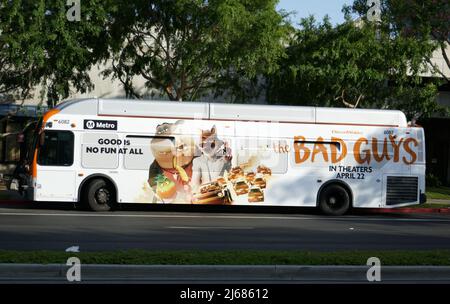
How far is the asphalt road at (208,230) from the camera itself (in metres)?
12.9

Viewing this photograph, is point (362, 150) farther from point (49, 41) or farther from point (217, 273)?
point (217, 273)

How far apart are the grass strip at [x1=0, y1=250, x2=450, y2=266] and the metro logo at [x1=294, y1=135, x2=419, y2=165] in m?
10.4

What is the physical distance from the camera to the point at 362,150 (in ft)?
69.1

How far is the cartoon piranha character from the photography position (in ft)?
65.6

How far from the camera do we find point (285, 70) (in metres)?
27.2

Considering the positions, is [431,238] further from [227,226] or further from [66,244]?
[66,244]

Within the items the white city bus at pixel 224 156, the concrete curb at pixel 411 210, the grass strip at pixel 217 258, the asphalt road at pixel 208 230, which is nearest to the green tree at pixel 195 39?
the white city bus at pixel 224 156

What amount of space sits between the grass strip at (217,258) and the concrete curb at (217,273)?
17.6 inches

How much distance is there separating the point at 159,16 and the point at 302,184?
841 centimetres

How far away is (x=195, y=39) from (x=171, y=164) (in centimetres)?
598

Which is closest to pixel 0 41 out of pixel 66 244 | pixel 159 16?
pixel 159 16

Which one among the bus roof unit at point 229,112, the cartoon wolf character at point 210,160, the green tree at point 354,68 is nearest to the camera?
the bus roof unit at point 229,112

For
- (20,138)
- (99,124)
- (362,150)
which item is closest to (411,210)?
(362,150)

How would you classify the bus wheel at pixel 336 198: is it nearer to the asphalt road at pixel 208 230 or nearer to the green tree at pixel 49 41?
the asphalt road at pixel 208 230
